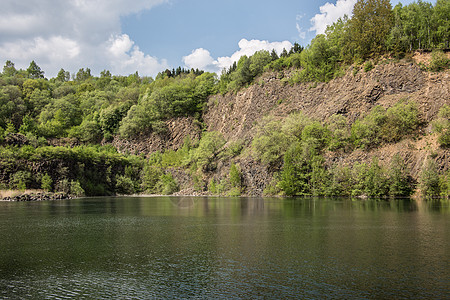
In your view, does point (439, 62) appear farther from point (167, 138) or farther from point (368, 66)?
point (167, 138)

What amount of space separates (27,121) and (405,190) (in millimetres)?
133307

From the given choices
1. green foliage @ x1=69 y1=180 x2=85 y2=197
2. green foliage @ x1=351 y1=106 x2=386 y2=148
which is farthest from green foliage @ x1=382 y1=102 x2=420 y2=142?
green foliage @ x1=69 y1=180 x2=85 y2=197

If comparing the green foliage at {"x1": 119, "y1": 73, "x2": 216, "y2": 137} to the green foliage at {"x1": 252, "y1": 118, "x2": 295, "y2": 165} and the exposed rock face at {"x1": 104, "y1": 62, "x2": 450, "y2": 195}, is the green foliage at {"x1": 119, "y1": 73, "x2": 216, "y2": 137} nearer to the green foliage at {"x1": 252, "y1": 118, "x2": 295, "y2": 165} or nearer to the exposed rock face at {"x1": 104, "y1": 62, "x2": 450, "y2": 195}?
the exposed rock face at {"x1": 104, "y1": 62, "x2": 450, "y2": 195}

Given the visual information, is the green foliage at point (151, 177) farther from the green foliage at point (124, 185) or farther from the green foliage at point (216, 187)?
the green foliage at point (216, 187)

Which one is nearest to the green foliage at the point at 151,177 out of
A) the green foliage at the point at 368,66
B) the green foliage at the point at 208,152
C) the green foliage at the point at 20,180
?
the green foliage at the point at 208,152

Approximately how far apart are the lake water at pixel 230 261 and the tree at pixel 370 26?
72380 mm

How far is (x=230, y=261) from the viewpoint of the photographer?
69.5 ft

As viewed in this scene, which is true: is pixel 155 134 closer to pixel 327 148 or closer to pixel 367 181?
pixel 327 148

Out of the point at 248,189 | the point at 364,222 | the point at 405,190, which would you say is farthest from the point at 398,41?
the point at 364,222

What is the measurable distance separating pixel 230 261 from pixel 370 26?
93.3 meters

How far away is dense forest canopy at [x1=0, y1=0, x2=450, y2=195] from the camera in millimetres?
86500

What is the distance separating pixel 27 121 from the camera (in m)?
A: 136

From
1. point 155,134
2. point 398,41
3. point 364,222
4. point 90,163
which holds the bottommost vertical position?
point 364,222

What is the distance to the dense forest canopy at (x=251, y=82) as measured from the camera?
284ft
